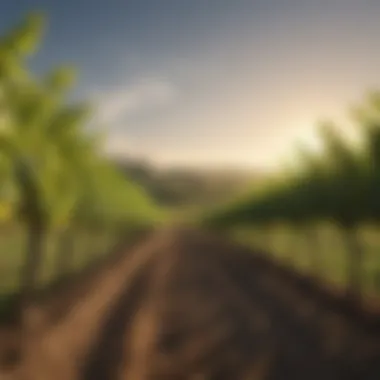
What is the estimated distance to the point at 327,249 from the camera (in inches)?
467

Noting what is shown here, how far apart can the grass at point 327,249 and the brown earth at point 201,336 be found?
3.45 ft

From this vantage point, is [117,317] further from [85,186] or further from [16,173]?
[85,186]

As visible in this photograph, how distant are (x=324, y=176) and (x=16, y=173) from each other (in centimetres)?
326

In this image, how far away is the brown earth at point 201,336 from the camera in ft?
11.6

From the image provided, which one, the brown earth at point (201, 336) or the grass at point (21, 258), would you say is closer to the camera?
the brown earth at point (201, 336)

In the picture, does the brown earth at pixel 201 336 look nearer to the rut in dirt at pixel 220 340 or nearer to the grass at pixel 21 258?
the rut in dirt at pixel 220 340

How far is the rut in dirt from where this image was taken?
3.54m

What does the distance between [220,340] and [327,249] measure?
7976 mm

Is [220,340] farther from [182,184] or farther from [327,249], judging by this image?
[327,249]

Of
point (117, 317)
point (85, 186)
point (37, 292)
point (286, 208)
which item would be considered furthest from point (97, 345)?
point (286, 208)

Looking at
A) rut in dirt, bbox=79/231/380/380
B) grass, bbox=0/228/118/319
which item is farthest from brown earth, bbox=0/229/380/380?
grass, bbox=0/228/118/319

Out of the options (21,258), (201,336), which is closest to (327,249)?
(21,258)

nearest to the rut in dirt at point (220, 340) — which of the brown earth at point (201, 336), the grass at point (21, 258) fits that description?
the brown earth at point (201, 336)

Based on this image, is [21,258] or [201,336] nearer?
[201,336]
